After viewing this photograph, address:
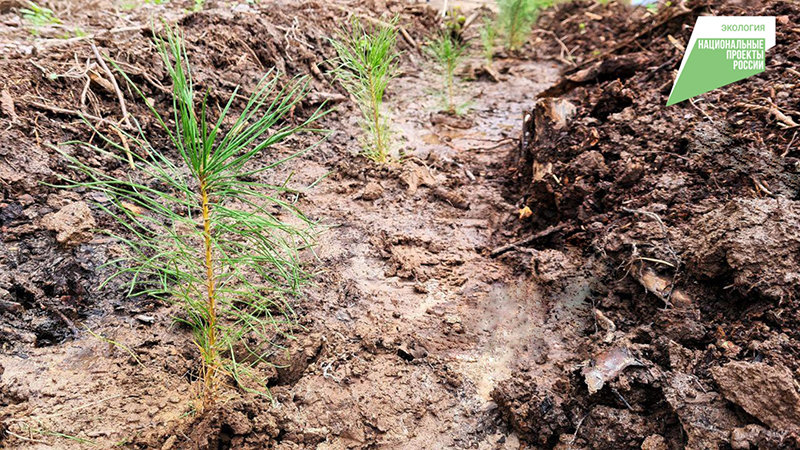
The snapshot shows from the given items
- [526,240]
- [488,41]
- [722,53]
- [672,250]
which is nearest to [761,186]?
[672,250]

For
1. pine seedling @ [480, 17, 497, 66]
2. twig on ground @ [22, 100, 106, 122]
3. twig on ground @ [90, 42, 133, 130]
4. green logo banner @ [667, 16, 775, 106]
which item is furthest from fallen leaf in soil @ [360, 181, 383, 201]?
pine seedling @ [480, 17, 497, 66]

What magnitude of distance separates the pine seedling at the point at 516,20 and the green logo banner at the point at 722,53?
9.45 feet

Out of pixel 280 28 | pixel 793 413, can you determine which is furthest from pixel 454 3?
pixel 793 413

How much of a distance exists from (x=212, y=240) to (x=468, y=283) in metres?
1.58

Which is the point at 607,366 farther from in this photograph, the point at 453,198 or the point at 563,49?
the point at 563,49

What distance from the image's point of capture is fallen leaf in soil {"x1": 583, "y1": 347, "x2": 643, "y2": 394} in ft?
6.33

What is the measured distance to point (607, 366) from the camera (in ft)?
6.51

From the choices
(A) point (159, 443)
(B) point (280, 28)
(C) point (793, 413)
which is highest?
(B) point (280, 28)

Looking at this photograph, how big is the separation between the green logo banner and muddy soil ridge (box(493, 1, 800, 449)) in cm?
8

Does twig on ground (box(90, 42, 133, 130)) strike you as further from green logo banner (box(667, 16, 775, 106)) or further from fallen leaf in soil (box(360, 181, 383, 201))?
green logo banner (box(667, 16, 775, 106))

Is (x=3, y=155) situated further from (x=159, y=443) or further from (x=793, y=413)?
(x=793, y=413)

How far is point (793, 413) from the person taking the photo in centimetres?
153

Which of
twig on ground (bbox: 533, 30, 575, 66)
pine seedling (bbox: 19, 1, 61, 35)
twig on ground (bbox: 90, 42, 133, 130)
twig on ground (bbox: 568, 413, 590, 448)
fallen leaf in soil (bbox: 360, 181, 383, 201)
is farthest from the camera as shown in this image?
twig on ground (bbox: 533, 30, 575, 66)

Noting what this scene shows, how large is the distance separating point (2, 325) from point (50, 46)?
2.05 meters
